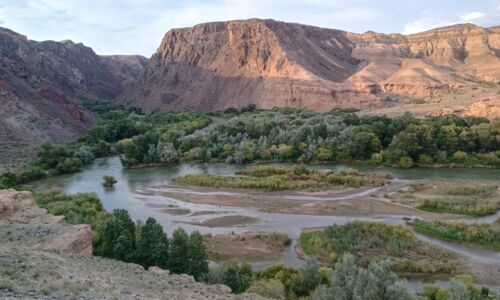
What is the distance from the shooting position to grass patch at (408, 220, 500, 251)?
81.5 ft

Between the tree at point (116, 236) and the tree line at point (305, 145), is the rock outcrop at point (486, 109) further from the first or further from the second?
the tree at point (116, 236)

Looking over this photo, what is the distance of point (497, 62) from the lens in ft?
297

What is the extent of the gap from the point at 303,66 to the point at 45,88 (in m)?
42.8

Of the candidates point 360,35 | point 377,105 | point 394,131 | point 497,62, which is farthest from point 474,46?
point 394,131

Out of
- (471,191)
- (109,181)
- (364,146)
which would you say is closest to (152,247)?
(109,181)

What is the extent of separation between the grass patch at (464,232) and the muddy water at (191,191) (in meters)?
0.60

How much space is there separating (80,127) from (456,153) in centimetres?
4940

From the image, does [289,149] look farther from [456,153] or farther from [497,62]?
[497,62]

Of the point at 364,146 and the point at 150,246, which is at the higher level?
the point at 364,146

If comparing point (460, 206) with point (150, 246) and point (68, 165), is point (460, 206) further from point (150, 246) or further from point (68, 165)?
point (68, 165)

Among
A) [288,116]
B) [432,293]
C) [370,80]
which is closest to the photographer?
[432,293]

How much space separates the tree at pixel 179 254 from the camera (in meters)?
19.0

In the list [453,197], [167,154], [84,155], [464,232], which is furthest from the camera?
[84,155]

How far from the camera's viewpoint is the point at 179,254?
758 inches
